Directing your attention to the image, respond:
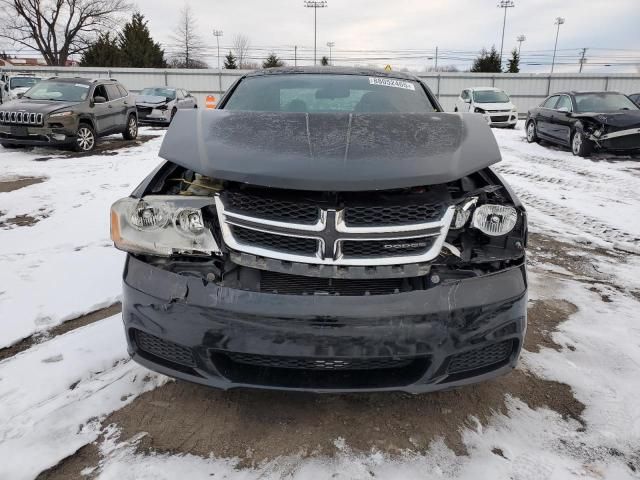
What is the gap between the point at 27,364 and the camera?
2500 mm

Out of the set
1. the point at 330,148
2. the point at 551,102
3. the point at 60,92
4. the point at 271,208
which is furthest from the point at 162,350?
the point at 551,102

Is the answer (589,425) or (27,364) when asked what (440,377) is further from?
(27,364)

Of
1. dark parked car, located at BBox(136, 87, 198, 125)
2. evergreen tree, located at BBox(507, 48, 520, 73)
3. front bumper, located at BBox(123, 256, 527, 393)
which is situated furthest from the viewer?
evergreen tree, located at BBox(507, 48, 520, 73)

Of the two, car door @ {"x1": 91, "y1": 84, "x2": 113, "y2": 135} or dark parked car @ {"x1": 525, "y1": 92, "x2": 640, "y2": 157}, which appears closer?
dark parked car @ {"x1": 525, "y1": 92, "x2": 640, "y2": 157}

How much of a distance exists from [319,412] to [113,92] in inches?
489

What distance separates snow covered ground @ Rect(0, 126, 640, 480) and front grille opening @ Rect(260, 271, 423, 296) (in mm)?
668

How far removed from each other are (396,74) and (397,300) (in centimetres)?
249

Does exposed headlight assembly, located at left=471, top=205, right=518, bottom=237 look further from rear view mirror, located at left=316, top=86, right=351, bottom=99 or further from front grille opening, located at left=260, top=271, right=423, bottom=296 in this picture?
rear view mirror, located at left=316, top=86, right=351, bottom=99

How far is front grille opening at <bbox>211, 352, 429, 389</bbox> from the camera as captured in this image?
179cm

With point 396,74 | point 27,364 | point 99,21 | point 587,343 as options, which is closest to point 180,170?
point 27,364

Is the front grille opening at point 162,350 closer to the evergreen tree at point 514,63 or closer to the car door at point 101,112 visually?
the car door at point 101,112

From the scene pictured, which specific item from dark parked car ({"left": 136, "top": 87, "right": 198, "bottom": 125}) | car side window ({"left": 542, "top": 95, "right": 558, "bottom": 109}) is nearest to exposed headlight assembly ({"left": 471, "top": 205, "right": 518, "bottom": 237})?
car side window ({"left": 542, "top": 95, "right": 558, "bottom": 109})

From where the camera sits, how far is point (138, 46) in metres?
41.7

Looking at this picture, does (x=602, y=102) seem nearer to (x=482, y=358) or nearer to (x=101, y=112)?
(x=482, y=358)
